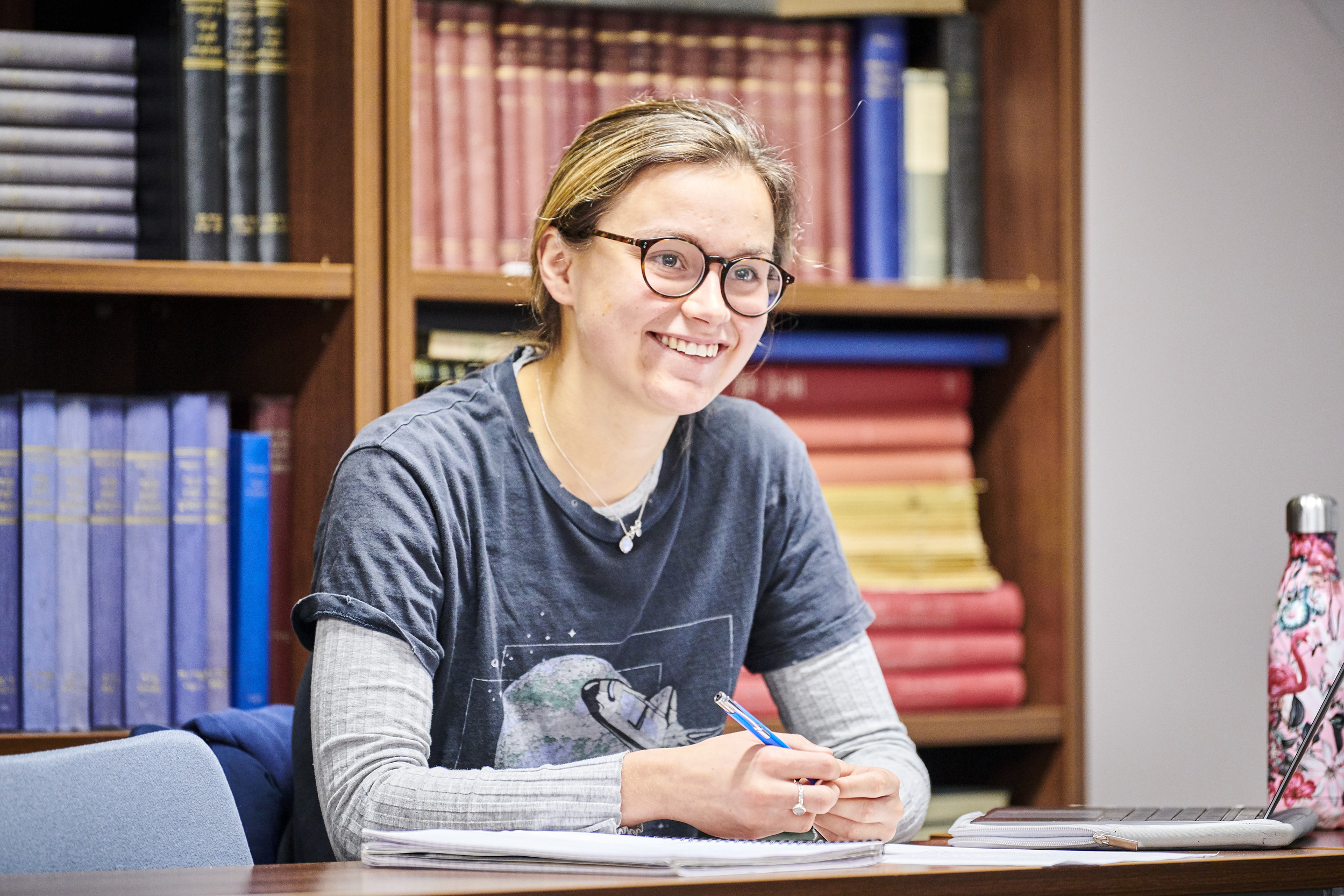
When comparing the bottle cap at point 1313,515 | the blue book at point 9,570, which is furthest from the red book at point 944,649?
the blue book at point 9,570

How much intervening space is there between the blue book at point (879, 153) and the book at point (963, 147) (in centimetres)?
7

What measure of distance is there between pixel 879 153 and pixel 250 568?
3.29 feet

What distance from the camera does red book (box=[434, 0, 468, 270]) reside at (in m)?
1.62

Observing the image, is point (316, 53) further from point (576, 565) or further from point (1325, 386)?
point (1325, 386)

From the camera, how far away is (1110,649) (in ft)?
5.57

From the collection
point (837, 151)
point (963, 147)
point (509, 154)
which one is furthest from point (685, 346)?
point (963, 147)

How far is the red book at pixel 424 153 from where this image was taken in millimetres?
1620

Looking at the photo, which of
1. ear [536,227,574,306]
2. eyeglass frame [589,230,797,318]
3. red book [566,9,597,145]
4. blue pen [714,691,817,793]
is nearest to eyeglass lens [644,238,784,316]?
eyeglass frame [589,230,797,318]

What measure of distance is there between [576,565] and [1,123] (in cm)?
91

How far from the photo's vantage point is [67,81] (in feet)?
5.04

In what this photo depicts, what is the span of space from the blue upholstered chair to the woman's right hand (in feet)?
0.95

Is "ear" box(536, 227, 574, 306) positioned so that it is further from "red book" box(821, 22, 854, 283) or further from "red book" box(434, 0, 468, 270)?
"red book" box(821, 22, 854, 283)

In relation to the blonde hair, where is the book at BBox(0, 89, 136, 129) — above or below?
above

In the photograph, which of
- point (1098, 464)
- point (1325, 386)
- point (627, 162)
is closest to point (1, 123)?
point (627, 162)
